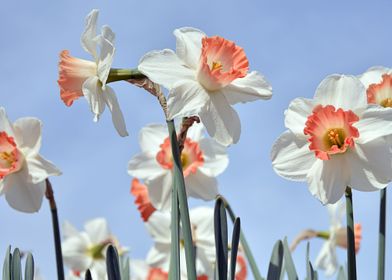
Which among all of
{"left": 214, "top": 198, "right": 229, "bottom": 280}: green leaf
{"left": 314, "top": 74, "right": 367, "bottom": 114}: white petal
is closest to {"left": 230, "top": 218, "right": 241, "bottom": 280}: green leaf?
{"left": 214, "top": 198, "right": 229, "bottom": 280}: green leaf

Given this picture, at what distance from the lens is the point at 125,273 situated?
233cm

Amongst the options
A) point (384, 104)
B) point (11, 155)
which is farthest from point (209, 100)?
point (11, 155)

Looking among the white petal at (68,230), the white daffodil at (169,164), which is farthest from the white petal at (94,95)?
the white petal at (68,230)

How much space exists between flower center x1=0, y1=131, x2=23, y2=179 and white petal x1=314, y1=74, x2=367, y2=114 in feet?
3.34

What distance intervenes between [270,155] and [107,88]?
0.50 meters

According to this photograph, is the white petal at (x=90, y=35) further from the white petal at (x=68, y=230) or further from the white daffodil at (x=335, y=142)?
the white petal at (x=68, y=230)

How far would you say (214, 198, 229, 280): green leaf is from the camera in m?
1.75

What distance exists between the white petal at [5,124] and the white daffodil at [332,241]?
175cm

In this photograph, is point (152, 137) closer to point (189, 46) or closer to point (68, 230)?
point (189, 46)

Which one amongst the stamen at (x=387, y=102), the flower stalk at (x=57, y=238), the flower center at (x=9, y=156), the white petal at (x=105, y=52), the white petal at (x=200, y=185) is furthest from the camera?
the white petal at (x=200, y=185)

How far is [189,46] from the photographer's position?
76.3 inches

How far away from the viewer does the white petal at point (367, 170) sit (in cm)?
195

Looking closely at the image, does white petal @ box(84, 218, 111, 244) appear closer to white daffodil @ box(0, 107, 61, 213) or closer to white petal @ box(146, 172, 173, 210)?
white petal @ box(146, 172, 173, 210)

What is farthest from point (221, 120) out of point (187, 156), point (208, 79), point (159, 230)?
point (159, 230)
